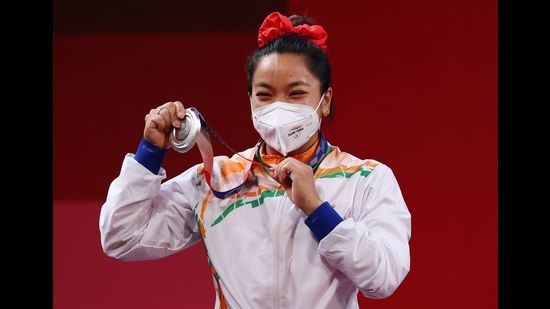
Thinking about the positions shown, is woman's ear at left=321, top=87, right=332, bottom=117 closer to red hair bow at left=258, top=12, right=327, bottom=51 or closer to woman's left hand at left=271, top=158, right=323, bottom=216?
red hair bow at left=258, top=12, right=327, bottom=51

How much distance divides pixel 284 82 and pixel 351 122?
2.61 feet

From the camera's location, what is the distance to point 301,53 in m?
1.54

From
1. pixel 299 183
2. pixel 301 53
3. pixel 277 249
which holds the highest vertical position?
pixel 301 53

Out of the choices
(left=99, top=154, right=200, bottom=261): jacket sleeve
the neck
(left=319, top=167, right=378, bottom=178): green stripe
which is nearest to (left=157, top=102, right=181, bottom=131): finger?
(left=99, top=154, right=200, bottom=261): jacket sleeve

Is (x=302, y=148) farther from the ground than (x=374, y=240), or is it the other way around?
(x=302, y=148)

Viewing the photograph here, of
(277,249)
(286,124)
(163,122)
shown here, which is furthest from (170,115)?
(277,249)

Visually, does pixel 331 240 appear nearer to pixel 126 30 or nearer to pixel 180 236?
pixel 180 236

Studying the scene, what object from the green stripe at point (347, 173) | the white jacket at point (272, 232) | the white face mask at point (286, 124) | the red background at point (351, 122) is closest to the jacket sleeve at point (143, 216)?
the white jacket at point (272, 232)

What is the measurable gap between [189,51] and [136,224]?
953mm

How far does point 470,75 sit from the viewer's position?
2.21 meters

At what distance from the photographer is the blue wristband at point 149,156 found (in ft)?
4.84

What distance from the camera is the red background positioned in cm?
221

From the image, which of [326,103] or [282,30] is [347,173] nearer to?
[326,103]

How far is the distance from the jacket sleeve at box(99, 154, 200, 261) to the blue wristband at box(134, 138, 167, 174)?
1 centimetres
